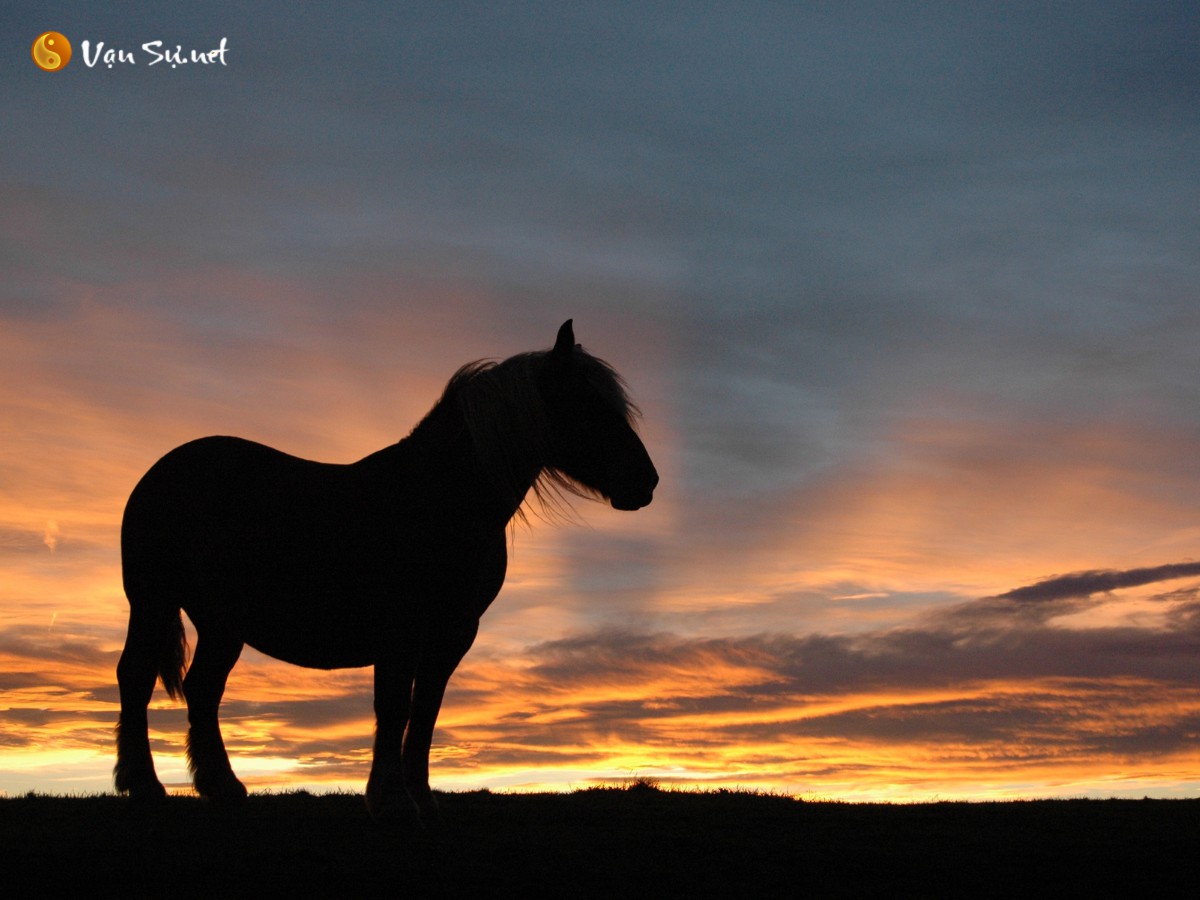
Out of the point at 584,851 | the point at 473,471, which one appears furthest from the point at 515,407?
the point at 584,851

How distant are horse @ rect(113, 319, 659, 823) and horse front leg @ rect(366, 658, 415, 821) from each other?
1 cm

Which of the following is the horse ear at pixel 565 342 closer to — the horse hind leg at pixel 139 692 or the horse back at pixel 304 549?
the horse back at pixel 304 549

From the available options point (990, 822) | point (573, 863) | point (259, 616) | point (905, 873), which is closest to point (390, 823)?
point (573, 863)

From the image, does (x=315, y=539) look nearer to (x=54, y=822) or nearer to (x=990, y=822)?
(x=54, y=822)

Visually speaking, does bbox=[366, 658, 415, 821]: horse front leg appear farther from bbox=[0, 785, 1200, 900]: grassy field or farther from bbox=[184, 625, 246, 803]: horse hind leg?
bbox=[184, 625, 246, 803]: horse hind leg

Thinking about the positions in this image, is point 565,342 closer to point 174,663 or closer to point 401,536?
point 401,536

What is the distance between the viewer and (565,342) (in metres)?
8.86

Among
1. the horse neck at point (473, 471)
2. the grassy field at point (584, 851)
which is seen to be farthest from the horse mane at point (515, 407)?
the grassy field at point (584, 851)

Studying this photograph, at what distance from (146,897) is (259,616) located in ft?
10.4

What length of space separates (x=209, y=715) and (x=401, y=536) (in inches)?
125

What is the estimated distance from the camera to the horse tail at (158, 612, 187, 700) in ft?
34.5

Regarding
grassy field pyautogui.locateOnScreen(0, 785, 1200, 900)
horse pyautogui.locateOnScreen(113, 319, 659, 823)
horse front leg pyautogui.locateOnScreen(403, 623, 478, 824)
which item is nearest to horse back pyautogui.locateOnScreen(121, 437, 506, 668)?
horse pyautogui.locateOnScreen(113, 319, 659, 823)

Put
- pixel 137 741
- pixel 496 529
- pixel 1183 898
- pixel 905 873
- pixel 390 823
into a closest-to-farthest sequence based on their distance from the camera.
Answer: pixel 1183 898 → pixel 905 873 → pixel 390 823 → pixel 496 529 → pixel 137 741

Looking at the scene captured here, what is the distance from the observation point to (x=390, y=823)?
8312 millimetres
